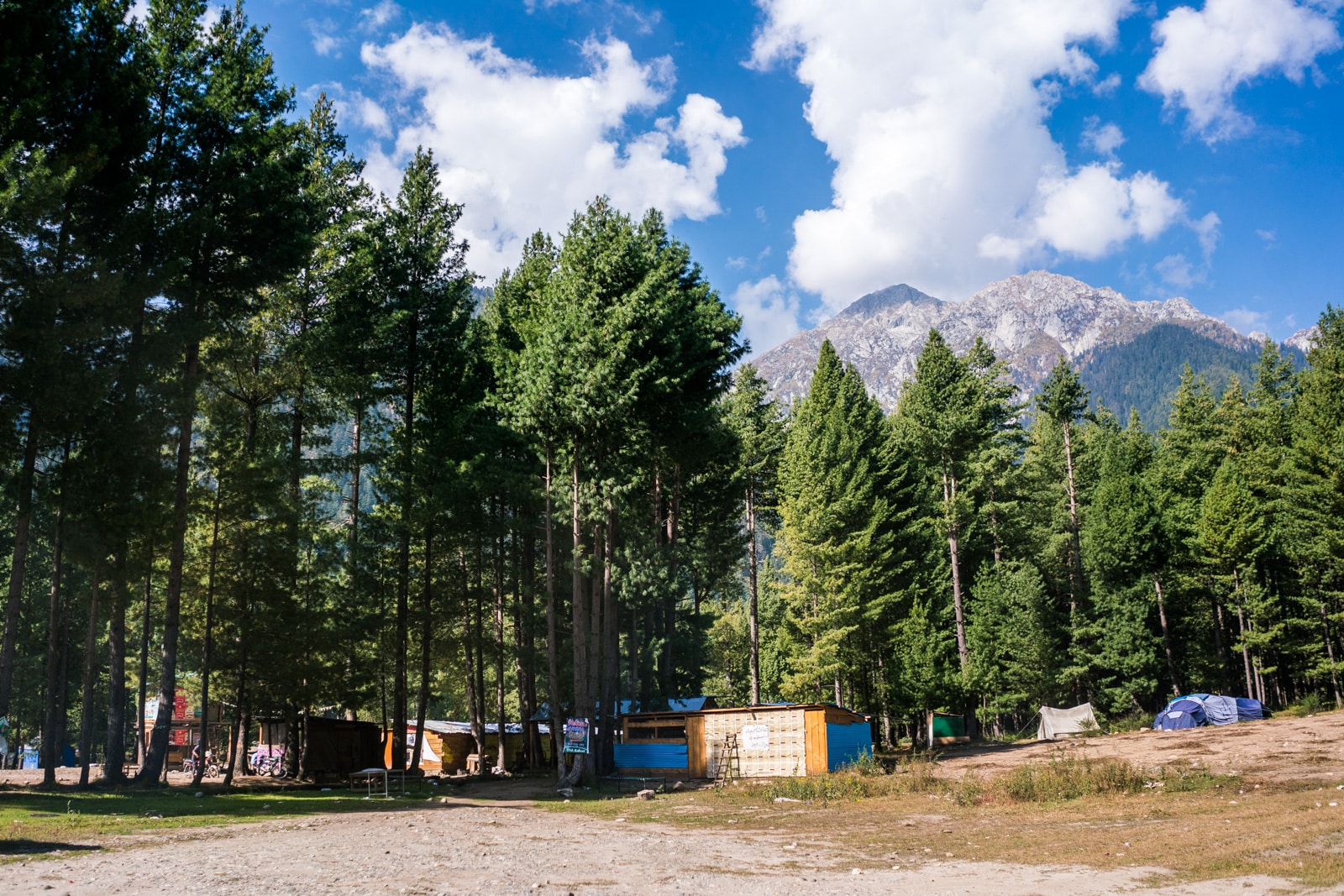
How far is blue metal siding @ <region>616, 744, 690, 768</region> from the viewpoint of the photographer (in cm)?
2848

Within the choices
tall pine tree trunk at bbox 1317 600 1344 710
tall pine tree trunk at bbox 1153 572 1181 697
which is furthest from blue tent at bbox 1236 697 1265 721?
tall pine tree trunk at bbox 1153 572 1181 697

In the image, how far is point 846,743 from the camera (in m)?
27.5

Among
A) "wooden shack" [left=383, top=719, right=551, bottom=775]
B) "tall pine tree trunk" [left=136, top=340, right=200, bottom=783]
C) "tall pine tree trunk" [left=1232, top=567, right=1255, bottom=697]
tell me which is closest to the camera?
"tall pine tree trunk" [left=136, top=340, right=200, bottom=783]

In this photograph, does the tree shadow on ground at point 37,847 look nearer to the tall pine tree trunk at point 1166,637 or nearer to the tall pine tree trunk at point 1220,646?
the tall pine tree trunk at point 1166,637

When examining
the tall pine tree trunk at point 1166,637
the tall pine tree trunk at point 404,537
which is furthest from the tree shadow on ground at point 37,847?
the tall pine tree trunk at point 1166,637

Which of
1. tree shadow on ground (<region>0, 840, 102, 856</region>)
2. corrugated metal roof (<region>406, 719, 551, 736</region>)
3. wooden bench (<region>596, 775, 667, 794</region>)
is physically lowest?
corrugated metal roof (<region>406, 719, 551, 736</region>)

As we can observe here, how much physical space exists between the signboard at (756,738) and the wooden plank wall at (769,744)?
5cm

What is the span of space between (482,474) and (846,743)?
593 inches

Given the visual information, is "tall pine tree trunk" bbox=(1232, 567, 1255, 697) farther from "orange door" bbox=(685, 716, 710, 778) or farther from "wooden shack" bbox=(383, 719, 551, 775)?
"wooden shack" bbox=(383, 719, 551, 775)

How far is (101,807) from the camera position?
54.7ft

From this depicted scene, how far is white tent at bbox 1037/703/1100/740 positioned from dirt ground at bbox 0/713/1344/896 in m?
21.9

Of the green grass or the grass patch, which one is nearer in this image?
the green grass

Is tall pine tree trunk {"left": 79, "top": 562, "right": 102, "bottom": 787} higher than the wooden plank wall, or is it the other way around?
tall pine tree trunk {"left": 79, "top": 562, "right": 102, "bottom": 787}

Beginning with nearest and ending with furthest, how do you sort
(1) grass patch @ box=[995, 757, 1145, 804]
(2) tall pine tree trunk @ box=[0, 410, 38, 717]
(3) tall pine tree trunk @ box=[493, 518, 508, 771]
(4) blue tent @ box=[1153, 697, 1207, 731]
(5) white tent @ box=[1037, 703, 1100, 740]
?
(1) grass patch @ box=[995, 757, 1145, 804] < (2) tall pine tree trunk @ box=[0, 410, 38, 717] < (4) blue tent @ box=[1153, 697, 1207, 731] < (3) tall pine tree trunk @ box=[493, 518, 508, 771] < (5) white tent @ box=[1037, 703, 1100, 740]
